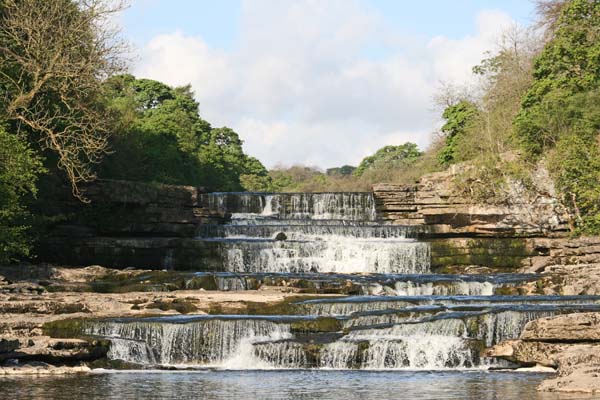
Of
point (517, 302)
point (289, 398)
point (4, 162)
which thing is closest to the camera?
point (289, 398)

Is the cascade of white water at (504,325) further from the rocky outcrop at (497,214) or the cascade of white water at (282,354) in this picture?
the rocky outcrop at (497,214)

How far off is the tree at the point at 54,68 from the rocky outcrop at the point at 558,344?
790 inches

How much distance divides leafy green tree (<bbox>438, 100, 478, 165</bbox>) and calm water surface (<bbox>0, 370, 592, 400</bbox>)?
36253mm

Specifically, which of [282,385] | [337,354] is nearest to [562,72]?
[337,354]

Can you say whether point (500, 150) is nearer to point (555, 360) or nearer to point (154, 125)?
point (154, 125)

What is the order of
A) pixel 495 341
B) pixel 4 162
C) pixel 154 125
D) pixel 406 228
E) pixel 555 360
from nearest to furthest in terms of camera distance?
pixel 555 360, pixel 495 341, pixel 4 162, pixel 406 228, pixel 154 125

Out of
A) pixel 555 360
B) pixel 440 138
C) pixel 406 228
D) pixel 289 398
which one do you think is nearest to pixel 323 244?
pixel 406 228

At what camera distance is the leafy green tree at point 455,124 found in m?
61.7

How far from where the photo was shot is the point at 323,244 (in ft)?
145

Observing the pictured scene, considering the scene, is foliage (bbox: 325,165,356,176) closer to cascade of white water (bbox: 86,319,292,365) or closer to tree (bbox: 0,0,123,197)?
tree (bbox: 0,0,123,197)

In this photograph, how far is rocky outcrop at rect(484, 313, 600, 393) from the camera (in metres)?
24.2

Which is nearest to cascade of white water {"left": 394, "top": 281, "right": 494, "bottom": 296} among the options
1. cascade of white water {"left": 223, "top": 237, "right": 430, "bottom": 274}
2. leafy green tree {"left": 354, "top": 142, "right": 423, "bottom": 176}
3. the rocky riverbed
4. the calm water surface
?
the rocky riverbed

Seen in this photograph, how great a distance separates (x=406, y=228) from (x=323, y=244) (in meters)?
4.81

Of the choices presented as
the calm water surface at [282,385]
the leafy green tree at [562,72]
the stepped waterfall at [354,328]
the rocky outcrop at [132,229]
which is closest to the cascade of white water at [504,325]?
the stepped waterfall at [354,328]
